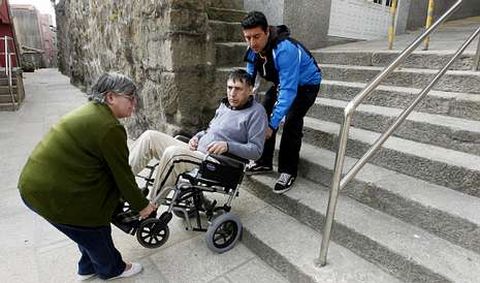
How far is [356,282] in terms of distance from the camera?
1.76 metres

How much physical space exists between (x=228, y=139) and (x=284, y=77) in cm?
58

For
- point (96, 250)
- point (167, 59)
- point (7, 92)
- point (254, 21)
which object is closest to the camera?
point (96, 250)

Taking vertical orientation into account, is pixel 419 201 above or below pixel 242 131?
below

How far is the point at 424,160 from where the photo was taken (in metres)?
2.18

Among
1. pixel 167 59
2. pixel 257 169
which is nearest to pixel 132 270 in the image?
pixel 257 169

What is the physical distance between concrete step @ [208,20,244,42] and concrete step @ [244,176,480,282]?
6.91ft

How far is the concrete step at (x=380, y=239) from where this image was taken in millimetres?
1666

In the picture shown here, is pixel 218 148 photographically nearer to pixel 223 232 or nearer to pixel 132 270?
pixel 223 232

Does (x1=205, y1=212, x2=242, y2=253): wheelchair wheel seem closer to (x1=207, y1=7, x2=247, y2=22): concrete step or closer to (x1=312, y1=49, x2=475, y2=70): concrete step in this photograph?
(x1=312, y1=49, x2=475, y2=70): concrete step

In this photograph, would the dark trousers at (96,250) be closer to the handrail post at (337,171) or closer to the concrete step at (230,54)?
the handrail post at (337,171)

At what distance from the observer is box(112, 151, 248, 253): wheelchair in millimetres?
2008

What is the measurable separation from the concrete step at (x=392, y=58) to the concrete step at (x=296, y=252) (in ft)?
5.13

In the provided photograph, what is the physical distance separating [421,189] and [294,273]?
3.19 ft

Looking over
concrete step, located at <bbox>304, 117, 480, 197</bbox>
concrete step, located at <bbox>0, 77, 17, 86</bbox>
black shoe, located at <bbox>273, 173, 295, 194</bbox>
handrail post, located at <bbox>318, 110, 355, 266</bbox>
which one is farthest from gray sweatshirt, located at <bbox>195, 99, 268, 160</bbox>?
concrete step, located at <bbox>0, 77, 17, 86</bbox>
